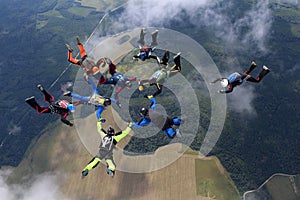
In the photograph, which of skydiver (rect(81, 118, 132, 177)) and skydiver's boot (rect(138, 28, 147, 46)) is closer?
skydiver (rect(81, 118, 132, 177))

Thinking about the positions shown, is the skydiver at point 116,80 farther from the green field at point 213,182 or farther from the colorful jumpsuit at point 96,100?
the green field at point 213,182

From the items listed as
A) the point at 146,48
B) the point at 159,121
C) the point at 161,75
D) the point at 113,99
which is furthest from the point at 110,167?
the point at 146,48

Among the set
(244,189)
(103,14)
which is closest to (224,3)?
(103,14)

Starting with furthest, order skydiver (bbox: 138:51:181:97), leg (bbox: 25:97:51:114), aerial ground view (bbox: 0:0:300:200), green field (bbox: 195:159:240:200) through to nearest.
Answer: green field (bbox: 195:159:240:200), aerial ground view (bbox: 0:0:300:200), skydiver (bbox: 138:51:181:97), leg (bbox: 25:97:51:114)

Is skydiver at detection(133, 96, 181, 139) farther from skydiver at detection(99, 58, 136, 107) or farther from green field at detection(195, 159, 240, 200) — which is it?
green field at detection(195, 159, 240, 200)

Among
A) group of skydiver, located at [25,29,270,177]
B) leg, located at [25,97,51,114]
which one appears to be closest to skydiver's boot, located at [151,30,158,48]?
group of skydiver, located at [25,29,270,177]

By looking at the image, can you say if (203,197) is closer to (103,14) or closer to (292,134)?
(292,134)

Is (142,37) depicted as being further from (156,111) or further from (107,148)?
(107,148)
